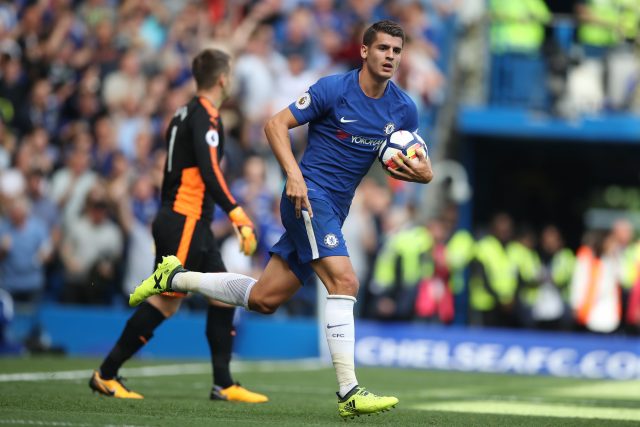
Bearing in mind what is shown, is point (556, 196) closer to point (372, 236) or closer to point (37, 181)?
point (372, 236)

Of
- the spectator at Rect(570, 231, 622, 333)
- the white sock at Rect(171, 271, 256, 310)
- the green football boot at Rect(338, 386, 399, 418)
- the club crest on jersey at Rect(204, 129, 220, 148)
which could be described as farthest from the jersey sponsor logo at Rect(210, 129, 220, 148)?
the spectator at Rect(570, 231, 622, 333)

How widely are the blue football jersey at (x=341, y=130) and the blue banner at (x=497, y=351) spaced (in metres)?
8.31

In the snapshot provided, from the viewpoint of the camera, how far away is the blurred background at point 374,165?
16.3 meters

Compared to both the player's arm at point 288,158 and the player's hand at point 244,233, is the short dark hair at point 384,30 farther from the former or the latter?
the player's hand at point 244,233

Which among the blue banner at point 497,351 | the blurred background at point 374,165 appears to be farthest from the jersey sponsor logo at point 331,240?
the blue banner at point 497,351

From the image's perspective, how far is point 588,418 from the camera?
28.1 ft

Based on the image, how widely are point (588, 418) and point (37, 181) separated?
9790 mm

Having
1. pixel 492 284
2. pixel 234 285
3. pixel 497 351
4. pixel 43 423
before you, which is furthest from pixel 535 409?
pixel 492 284

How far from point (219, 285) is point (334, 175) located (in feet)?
3.45

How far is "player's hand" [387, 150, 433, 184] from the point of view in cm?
768

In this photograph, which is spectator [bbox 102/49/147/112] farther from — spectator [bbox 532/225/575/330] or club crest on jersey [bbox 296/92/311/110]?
club crest on jersey [bbox 296/92/311/110]

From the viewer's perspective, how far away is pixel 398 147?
7.75 m

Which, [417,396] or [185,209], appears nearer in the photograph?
[185,209]

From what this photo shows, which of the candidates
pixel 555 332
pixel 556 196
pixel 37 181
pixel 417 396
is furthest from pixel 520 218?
pixel 417 396
